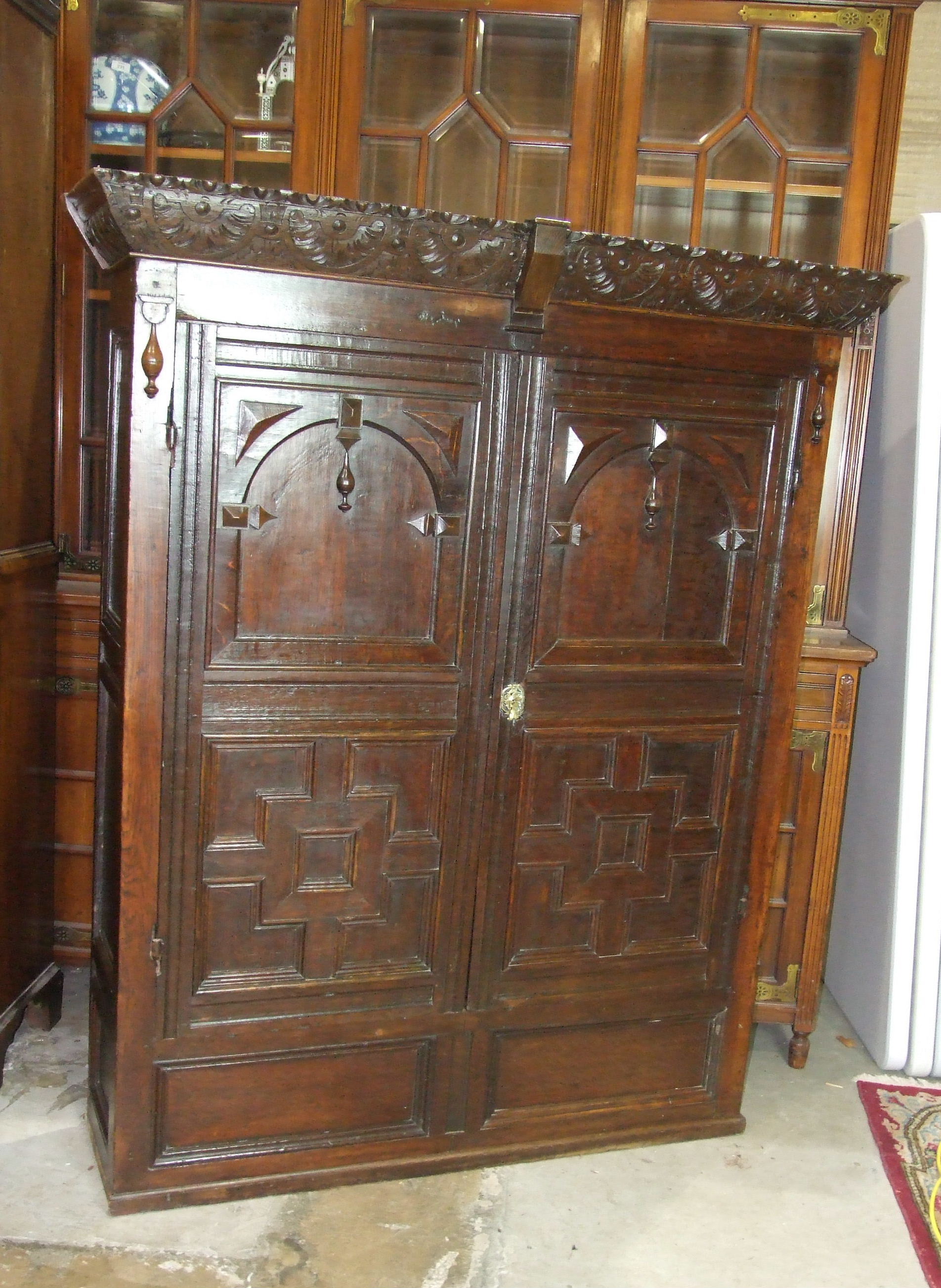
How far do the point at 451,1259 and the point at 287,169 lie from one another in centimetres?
241

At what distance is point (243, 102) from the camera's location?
2559 mm

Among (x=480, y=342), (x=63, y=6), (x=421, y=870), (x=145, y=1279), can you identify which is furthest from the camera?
(x=63, y=6)

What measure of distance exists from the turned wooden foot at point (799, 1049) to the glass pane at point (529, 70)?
2.31 meters

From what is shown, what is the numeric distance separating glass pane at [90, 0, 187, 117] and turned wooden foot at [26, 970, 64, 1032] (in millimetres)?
2107

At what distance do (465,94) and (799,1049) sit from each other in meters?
2.50

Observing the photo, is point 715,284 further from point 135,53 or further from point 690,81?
point 135,53

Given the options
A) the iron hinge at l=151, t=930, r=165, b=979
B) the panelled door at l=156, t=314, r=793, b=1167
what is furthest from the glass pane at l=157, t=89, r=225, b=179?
the iron hinge at l=151, t=930, r=165, b=979

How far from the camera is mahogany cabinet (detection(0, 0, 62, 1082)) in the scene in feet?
7.56

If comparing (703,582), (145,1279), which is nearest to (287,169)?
(703,582)

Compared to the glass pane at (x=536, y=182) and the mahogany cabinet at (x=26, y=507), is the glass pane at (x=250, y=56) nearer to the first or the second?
the mahogany cabinet at (x=26, y=507)

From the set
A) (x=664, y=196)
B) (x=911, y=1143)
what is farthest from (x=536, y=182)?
(x=911, y=1143)

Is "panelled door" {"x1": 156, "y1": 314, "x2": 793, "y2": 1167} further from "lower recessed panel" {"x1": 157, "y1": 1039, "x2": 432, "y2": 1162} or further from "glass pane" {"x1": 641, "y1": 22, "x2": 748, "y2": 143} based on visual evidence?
"glass pane" {"x1": 641, "y1": 22, "x2": 748, "y2": 143}

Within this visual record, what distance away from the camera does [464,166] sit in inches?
103

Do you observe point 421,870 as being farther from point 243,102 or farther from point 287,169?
point 243,102
